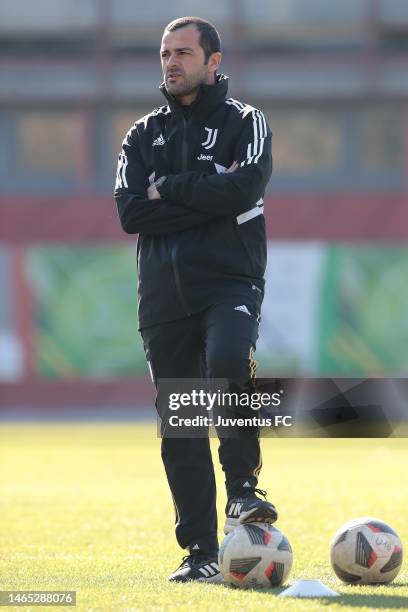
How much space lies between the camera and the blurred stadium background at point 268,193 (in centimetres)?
2588

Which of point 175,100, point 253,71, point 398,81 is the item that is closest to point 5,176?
point 253,71

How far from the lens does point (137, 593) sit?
6.25m

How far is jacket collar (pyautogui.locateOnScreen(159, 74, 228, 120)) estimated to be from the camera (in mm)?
6891

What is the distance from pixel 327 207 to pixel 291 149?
10.2 ft

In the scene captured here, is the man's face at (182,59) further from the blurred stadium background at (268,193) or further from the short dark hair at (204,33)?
the blurred stadium background at (268,193)

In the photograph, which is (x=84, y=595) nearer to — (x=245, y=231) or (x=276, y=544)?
(x=276, y=544)

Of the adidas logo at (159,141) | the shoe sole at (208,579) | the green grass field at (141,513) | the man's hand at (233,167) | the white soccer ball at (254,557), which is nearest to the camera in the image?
the green grass field at (141,513)

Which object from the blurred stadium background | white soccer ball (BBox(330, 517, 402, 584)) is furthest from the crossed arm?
the blurred stadium background

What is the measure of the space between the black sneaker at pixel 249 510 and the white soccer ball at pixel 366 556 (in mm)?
378

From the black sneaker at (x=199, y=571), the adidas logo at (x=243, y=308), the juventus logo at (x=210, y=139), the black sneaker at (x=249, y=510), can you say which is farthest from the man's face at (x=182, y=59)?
the black sneaker at (x=199, y=571)

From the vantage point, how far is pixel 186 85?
686 centimetres

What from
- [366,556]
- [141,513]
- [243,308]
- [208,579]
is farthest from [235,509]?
[141,513]

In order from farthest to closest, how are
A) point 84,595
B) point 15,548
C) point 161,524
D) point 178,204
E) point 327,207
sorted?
point 327,207
point 161,524
point 15,548
point 178,204
point 84,595

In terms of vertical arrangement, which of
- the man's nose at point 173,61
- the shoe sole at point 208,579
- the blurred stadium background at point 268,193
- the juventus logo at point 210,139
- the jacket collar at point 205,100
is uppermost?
the man's nose at point 173,61
